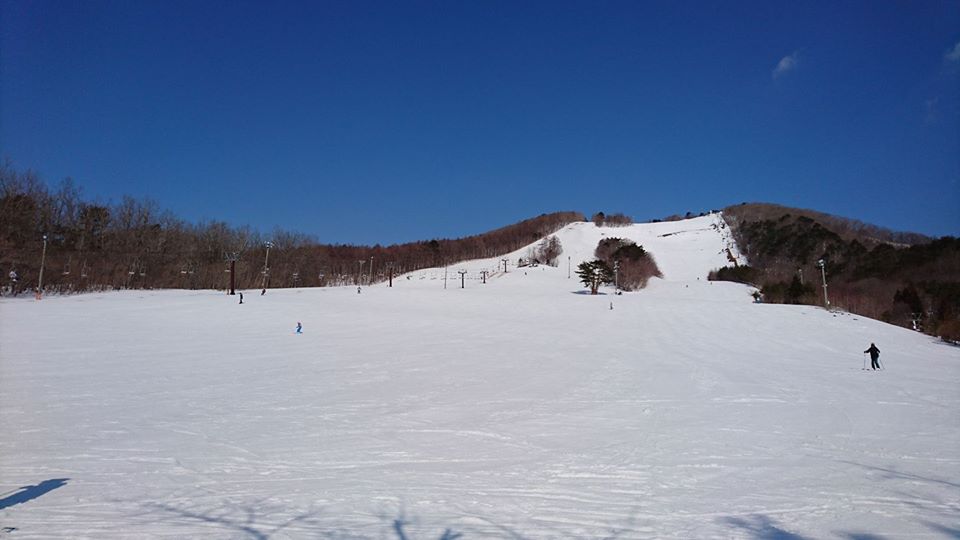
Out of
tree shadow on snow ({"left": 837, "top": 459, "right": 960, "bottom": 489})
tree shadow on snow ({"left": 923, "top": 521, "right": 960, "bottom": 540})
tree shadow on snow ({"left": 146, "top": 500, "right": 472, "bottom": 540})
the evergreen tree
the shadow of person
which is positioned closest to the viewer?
tree shadow on snow ({"left": 146, "top": 500, "right": 472, "bottom": 540})

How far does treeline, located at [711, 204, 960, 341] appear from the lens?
55.4 metres

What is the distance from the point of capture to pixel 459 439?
9297 millimetres

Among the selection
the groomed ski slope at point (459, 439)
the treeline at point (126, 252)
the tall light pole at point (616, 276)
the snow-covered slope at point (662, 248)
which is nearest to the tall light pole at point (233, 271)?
the treeline at point (126, 252)

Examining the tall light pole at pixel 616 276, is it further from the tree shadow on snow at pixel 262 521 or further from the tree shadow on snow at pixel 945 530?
the tree shadow on snow at pixel 262 521

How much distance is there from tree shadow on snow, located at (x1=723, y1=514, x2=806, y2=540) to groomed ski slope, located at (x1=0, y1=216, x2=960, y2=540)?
0.11 feet

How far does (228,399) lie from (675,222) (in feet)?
552

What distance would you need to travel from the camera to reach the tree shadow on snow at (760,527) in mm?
5484

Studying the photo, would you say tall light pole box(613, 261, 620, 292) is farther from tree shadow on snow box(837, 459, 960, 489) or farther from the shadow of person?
the shadow of person

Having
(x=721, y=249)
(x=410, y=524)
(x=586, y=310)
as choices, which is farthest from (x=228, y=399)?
(x=721, y=249)

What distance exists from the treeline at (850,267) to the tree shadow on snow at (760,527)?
39.7m

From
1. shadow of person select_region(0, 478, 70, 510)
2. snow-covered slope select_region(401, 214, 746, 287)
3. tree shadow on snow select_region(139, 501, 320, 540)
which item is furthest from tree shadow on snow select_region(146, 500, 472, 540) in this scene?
snow-covered slope select_region(401, 214, 746, 287)

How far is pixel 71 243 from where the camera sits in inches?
2243

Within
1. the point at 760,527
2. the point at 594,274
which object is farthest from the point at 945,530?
the point at 594,274

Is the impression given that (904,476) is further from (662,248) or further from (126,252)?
(662,248)
